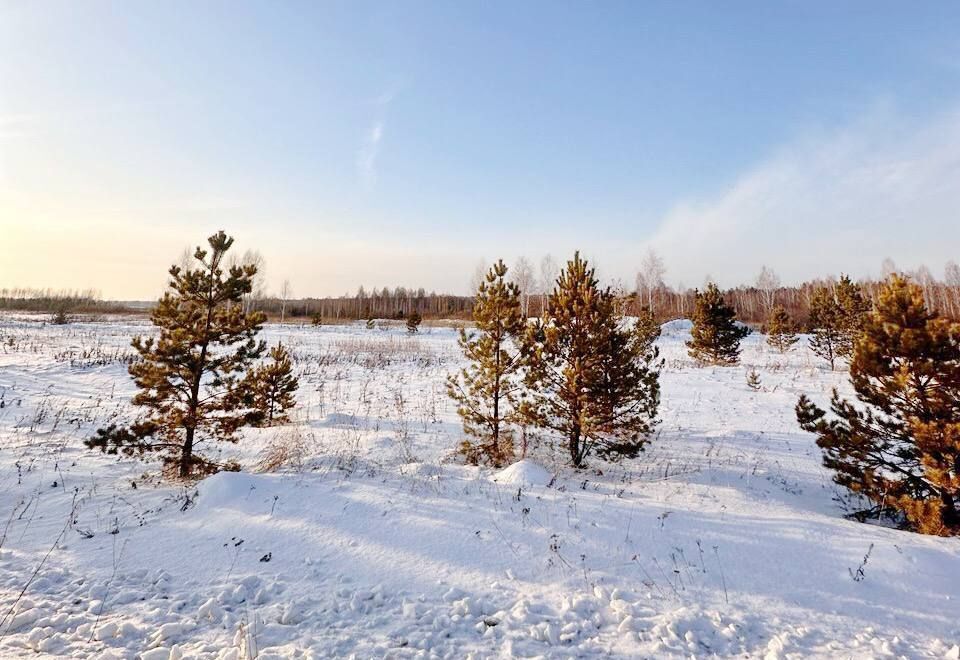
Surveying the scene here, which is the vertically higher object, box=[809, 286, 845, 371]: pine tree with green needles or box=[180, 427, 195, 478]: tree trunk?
box=[809, 286, 845, 371]: pine tree with green needles

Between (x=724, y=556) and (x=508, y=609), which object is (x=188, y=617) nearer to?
(x=508, y=609)

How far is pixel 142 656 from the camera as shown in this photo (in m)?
3.14

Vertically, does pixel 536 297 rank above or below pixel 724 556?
above

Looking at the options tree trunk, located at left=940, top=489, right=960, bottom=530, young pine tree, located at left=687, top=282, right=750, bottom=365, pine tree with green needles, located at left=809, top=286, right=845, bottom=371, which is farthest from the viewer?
pine tree with green needles, located at left=809, top=286, right=845, bottom=371

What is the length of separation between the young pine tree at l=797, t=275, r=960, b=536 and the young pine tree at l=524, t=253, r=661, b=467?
2.88 meters

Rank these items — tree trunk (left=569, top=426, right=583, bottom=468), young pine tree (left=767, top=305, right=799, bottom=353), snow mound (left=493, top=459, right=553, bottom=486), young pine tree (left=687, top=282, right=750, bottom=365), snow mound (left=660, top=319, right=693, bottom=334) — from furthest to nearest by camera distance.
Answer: snow mound (left=660, top=319, right=693, bottom=334)
young pine tree (left=767, top=305, right=799, bottom=353)
young pine tree (left=687, top=282, right=750, bottom=365)
tree trunk (left=569, top=426, right=583, bottom=468)
snow mound (left=493, top=459, right=553, bottom=486)

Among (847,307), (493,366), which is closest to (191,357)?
(493,366)

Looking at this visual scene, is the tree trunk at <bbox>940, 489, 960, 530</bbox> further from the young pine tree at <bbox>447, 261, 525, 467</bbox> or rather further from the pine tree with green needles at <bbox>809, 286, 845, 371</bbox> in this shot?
the pine tree with green needles at <bbox>809, 286, 845, 371</bbox>

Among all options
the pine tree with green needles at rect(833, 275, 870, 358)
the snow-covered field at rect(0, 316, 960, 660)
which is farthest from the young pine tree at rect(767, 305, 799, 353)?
the snow-covered field at rect(0, 316, 960, 660)

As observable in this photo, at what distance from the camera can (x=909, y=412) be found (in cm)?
626

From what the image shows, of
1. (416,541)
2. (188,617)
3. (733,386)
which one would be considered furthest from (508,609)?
(733,386)

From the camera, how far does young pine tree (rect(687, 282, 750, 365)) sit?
81.8 feet

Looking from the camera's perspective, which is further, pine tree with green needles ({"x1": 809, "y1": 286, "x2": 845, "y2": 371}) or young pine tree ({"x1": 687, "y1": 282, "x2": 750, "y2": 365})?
pine tree with green needles ({"x1": 809, "y1": 286, "x2": 845, "y2": 371})

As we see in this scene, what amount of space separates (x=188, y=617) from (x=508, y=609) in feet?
8.73
